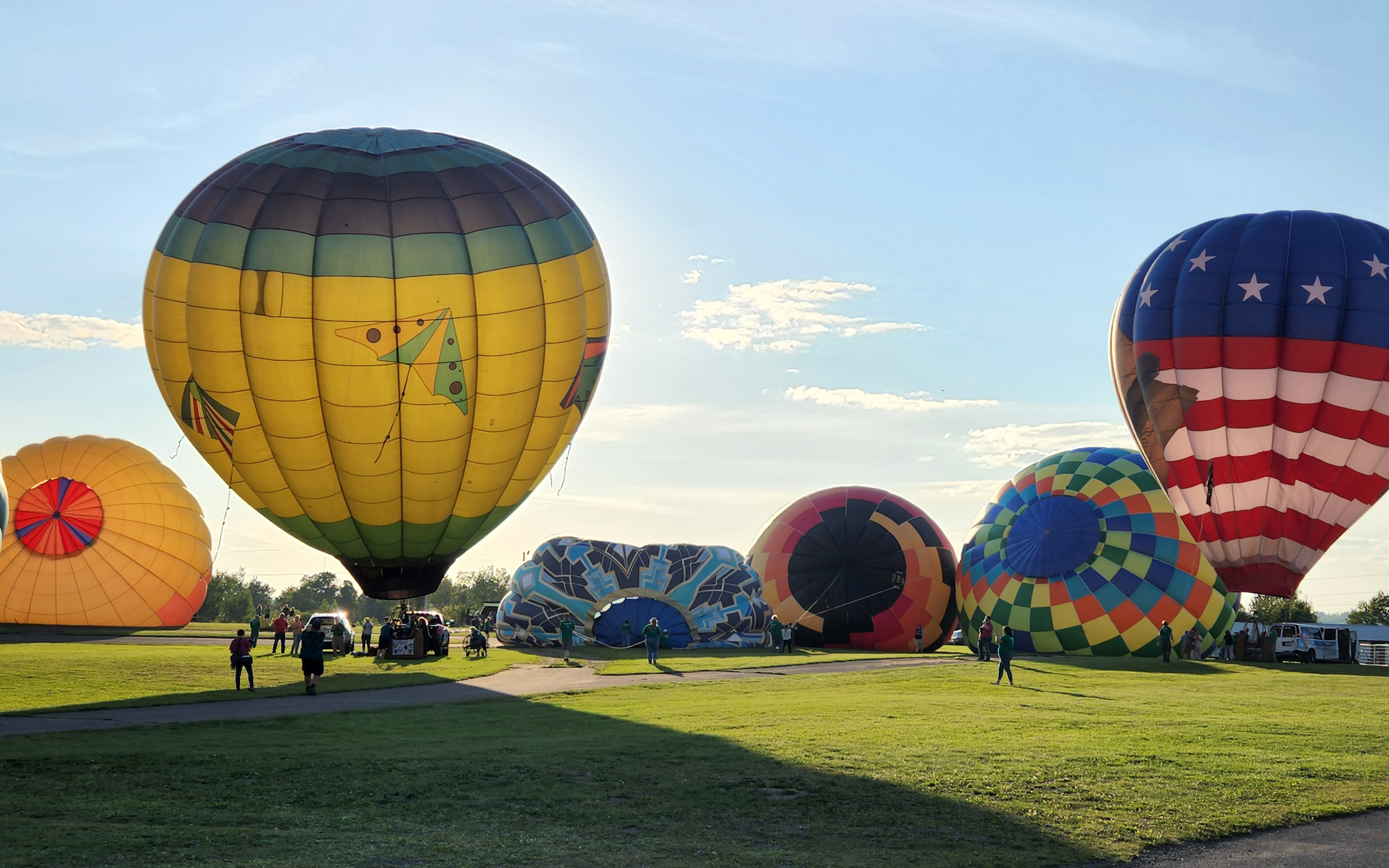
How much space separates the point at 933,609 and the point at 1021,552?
5450 mm

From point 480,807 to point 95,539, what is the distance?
33170mm

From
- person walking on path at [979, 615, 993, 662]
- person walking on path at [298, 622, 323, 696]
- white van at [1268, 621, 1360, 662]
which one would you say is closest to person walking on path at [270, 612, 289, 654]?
person walking on path at [298, 622, 323, 696]

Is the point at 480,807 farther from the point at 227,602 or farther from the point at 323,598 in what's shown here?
the point at 323,598

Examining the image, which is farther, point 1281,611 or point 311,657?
point 1281,611

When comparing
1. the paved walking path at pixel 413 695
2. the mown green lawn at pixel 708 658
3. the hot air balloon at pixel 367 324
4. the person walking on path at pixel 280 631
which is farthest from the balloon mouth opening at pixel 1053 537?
the person walking on path at pixel 280 631

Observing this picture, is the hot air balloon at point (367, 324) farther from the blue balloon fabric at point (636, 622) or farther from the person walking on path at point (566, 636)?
the blue balloon fabric at point (636, 622)

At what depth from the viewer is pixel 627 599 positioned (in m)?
37.8

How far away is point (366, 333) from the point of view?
73.3 ft

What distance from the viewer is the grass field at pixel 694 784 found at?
9.21 metres

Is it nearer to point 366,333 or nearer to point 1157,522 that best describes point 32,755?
point 366,333

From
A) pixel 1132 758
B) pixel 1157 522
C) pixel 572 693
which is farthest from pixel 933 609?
pixel 1132 758

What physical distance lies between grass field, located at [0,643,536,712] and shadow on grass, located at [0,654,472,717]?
0.02 m

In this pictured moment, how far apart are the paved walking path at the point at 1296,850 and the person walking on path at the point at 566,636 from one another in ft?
71.1

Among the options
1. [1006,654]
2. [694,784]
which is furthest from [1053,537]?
[694,784]
